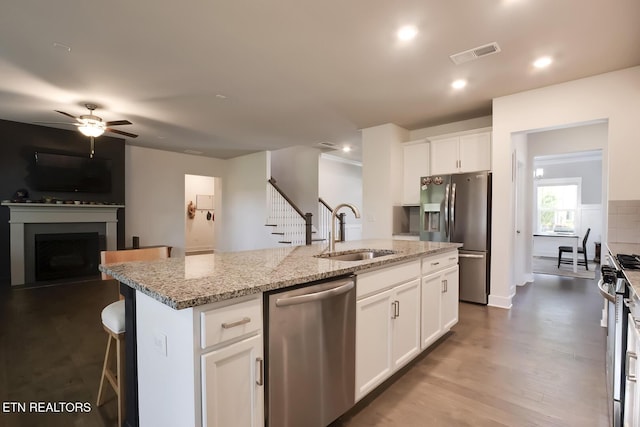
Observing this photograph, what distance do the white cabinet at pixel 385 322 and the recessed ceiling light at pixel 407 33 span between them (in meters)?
1.91

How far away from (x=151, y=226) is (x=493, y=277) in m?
6.88

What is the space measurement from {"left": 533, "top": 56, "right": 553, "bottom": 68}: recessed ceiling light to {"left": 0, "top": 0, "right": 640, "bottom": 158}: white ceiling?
90 millimetres

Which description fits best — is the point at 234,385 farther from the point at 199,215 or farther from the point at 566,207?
the point at 566,207

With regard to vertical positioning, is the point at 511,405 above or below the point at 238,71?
below

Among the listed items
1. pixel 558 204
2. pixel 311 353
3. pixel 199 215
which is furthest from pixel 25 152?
pixel 558 204

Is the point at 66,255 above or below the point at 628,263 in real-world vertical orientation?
below

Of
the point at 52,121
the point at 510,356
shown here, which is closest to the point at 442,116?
the point at 510,356

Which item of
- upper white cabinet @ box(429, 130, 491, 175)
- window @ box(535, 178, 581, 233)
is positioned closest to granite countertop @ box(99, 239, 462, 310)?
upper white cabinet @ box(429, 130, 491, 175)

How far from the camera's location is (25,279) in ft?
16.8

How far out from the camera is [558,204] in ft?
27.6

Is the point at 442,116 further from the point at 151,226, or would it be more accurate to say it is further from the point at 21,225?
the point at 21,225

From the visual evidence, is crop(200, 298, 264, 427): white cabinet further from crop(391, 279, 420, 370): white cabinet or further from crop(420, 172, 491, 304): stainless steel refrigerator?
crop(420, 172, 491, 304): stainless steel refrigerator

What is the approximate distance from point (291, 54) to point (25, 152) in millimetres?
5336

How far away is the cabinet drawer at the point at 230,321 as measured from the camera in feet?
3.64
